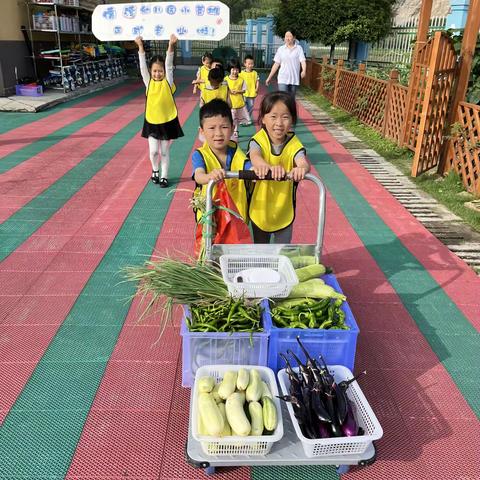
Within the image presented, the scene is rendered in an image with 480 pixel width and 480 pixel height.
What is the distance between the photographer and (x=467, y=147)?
22.0ft

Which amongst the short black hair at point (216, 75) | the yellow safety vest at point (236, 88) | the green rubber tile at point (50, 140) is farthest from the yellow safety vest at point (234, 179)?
the yellow safety vest at point (236, 88)

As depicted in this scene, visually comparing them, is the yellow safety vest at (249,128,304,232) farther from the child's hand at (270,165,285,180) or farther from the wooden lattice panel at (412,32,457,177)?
the wooden lattice panel at (412,32,457,177)

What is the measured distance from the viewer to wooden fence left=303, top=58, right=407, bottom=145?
961 cm

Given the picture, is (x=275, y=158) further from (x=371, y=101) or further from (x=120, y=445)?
(x=371, y=101)

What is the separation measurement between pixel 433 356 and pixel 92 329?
2.38 m

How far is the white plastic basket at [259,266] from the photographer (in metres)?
2.62

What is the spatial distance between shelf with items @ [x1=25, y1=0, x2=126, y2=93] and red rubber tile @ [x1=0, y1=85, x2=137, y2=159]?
145 centimetres

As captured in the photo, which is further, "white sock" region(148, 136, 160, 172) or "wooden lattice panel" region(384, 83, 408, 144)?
"wooden lattice panel" region(384, 83, 408, 144)

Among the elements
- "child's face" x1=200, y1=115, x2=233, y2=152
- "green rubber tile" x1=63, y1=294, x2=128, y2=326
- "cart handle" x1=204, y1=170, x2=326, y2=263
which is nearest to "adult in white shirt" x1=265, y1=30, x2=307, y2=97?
"child's face" x1=200, y1=115, x2=233, y2=152

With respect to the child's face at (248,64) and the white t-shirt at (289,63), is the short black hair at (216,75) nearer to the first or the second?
the white t-shirt at (289,63)

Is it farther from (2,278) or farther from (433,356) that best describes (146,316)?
(433,356)

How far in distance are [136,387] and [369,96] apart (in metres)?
10.3

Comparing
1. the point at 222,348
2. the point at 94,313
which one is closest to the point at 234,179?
the point at 222,348

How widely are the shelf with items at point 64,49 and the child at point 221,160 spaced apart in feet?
42.5
